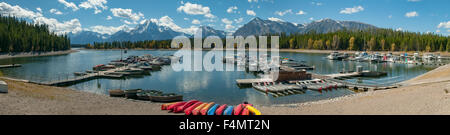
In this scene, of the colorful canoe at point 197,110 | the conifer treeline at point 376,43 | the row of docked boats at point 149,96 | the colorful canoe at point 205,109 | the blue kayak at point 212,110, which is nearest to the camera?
the colorful canoe at point 197,110

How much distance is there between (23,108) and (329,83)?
39.4 meters

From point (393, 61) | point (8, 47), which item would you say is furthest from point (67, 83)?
point (8, 47)

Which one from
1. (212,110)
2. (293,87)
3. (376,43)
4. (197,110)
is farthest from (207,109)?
(376,43)

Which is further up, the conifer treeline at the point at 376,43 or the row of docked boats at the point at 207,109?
the conifer treeline at the point at 376,43

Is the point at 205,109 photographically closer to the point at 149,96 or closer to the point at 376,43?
the point at 149,96

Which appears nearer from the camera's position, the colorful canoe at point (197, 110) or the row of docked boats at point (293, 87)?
the colorful canoe at point (197, 110)

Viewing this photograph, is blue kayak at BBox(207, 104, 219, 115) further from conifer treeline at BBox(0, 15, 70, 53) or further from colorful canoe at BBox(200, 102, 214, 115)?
conifer treeline at BBox(0, 15, 70, 53)

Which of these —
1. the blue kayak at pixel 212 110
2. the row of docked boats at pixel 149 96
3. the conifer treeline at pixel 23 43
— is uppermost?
the conifer treeline at pixel 23 43

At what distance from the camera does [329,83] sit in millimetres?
42438

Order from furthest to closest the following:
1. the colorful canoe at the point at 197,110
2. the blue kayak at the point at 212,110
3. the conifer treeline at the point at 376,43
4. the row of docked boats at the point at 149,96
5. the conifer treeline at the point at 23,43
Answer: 1. the conifer treeline at the point at 376,43
2. the conifer treeline at the point at 23,43
3. the row of docked boats at the point at 149,96
4. the blue kayak at the point at 212,110
5. the colorful canoe at the point at 197,110

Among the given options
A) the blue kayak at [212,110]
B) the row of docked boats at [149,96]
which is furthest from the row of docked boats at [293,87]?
the blue kayak at [212,110]

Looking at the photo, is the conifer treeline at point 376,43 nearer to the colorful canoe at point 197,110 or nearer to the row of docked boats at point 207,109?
the row of docked boats at point 207,109

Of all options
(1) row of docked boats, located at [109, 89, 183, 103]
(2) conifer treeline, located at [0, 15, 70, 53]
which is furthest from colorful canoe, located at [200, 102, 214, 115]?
(2) conifer treeline, located at [0, 15, 70, 53]

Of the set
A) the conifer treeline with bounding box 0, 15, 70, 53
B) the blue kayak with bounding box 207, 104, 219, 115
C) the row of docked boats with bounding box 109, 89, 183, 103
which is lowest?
the row of docked boats with bounding box 109, 89, 183, 103
